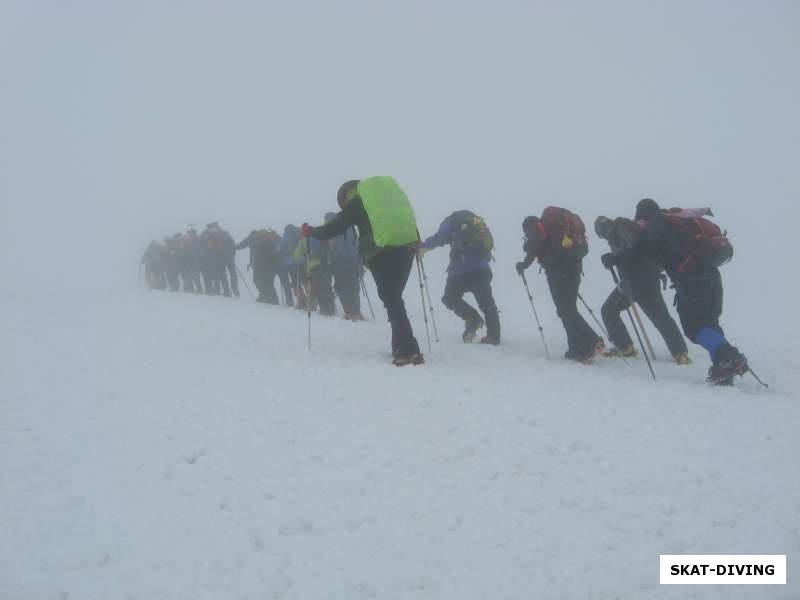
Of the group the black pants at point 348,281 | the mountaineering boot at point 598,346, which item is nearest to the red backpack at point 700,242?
the mountaineering boot at point 598,346

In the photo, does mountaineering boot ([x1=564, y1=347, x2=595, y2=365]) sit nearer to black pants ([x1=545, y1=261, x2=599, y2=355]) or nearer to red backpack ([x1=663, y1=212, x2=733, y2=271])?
black pants ([x1=545, y1=261, x2=599, y2=355])

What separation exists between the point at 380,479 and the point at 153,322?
819cm

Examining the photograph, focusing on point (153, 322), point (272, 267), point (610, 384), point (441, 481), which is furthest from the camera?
point (272, 267)

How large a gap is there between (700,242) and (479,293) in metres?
3.99

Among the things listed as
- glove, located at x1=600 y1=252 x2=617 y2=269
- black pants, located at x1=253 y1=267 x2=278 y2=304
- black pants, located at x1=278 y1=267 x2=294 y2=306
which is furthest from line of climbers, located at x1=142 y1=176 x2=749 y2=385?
black pants, located at x1=253 y1=267 x2=278 y2=304

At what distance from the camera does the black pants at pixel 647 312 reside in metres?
9.24

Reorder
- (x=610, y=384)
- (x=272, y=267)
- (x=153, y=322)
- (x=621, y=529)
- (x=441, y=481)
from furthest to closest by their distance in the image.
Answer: (x=272, y=267)
(x=153, y=322)
(x=610, y=384)
(x=441, y=481)
(x=621, y=529)

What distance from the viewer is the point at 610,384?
732 centimetres

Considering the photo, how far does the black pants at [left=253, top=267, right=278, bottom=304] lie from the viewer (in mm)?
17125

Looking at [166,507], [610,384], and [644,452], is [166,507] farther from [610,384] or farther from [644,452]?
[610,384]

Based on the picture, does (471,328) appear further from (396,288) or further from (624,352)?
(396,288)

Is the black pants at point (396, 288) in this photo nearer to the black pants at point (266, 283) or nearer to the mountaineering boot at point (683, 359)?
the mountaineering boot at point (683, 359)

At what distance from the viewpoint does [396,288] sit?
8086mm

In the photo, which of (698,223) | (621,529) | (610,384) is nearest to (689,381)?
(610,384)
